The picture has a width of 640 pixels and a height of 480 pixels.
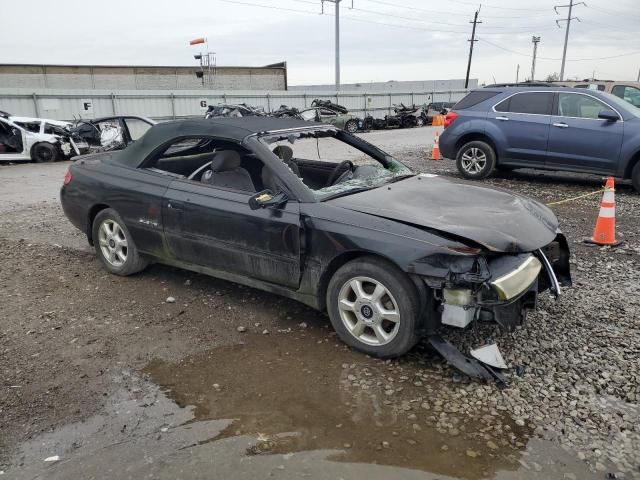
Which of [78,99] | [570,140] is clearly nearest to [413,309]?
[570,140]

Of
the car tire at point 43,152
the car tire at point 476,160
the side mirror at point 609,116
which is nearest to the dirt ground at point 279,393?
the side mirror at point 609,116

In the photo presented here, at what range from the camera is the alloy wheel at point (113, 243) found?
498 cm

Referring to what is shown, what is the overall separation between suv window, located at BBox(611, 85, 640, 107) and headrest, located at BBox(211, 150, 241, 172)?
12.9 meters

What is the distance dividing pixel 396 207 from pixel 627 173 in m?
6.74

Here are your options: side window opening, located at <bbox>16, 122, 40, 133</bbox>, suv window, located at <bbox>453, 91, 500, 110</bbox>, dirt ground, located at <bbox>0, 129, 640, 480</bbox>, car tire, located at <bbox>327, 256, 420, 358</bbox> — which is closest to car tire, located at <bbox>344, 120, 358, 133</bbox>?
side window opening, located at <bbox>16, 122, 40, 133</bbox>

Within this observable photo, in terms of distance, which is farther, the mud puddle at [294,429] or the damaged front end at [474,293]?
the damaged front end at [474,293]

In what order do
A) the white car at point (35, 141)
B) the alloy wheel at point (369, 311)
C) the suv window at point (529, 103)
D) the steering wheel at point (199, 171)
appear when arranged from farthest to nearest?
the white car at point (35, 141) → the suv window at point (529, 103) → the steering wheel at point (199, 171) → the alloy wheel at point (369, 311)

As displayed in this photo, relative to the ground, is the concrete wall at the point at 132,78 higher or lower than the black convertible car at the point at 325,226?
higher

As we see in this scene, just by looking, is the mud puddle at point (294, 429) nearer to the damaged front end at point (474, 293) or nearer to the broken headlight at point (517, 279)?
the damaged front end at point (474, 293)

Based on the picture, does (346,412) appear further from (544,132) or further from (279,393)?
(544,132)

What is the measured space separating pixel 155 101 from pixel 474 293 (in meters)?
24.0

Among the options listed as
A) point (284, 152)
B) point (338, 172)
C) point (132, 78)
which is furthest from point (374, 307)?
point (132, 78)

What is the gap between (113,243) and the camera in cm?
505

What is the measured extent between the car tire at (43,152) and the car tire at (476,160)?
11924mm
